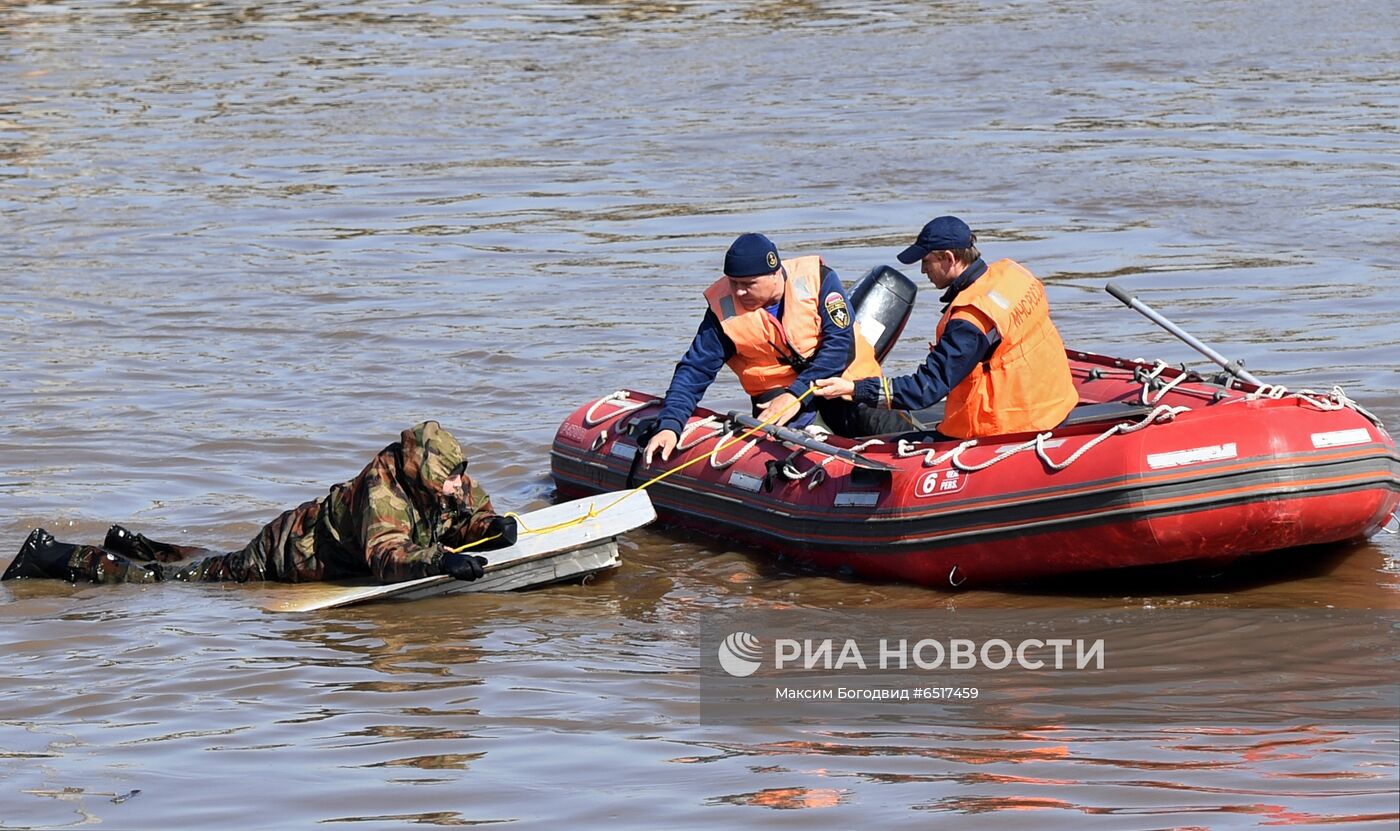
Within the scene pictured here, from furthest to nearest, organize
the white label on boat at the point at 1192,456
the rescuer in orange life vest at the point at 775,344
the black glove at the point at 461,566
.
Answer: the rescuer in orange life vest at the point at 775,344, the black glove at the point at 461,566, the white label on boat at the point at 1192,456

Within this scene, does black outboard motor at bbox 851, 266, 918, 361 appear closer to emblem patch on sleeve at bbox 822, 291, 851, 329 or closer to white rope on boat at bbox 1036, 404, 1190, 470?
emblem patch on sleeve at bbox 822, 291, 851, 329

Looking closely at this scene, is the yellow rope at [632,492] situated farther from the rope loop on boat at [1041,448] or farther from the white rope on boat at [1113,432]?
the white rope on boat at [1113,432]

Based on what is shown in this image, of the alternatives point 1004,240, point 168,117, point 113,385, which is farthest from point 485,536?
point 168,117

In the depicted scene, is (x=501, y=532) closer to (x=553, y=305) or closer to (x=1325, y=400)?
(x=1325, y=400)

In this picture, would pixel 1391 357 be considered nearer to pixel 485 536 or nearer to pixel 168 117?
pixel 485 536

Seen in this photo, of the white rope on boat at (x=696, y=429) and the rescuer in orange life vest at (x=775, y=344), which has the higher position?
the rescuer in orange life vest at (x=775, y=344)

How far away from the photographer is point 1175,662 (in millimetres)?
5895

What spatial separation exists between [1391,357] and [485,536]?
5077 millimetres

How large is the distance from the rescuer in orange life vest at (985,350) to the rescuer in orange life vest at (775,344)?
0.62m

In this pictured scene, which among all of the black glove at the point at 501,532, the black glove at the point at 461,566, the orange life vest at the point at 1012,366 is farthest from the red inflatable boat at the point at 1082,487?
the black glove at the point at 461,566

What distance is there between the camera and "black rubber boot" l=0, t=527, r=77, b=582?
286 inches

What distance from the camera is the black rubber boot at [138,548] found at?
24.3 ft

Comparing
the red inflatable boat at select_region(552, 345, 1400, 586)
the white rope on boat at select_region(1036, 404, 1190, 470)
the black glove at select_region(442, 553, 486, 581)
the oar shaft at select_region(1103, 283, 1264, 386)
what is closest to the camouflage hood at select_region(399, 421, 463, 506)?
the black glove at select_region(442, 553, 486, 581)

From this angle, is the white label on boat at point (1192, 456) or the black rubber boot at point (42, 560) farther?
the black rubber boot at point (42, 560)
